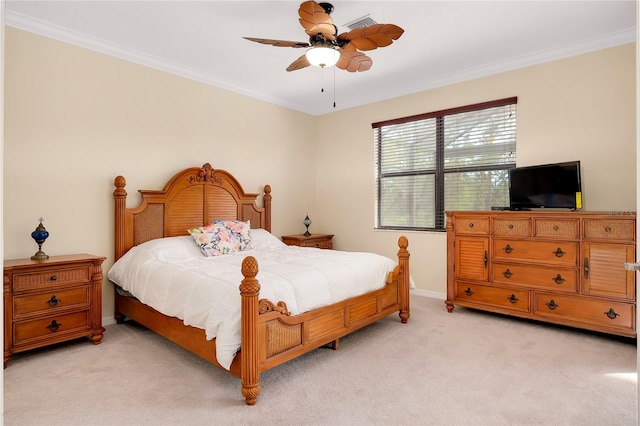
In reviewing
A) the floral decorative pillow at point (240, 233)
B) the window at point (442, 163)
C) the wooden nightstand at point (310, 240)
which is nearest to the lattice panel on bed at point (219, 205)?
the floral decorative pillow at point (240, 233)

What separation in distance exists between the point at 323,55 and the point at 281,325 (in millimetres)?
1956

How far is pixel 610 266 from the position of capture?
3111 millimetres

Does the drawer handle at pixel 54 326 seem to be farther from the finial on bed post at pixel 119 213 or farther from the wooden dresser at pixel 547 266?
the wooden dresser at pixel 547 266

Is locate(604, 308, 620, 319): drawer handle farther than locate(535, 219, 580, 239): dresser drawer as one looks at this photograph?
No

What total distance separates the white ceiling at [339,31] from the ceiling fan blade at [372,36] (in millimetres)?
383

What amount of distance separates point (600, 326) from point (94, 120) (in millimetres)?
4891

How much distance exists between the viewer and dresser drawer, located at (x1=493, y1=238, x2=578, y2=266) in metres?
3.31

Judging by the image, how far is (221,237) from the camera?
378cm

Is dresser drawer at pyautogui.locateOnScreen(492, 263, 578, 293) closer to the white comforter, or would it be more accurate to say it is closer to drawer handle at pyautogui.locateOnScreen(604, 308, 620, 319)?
drawer handle at pyautogui.locateOnScreen(604, 308, 620, 319)

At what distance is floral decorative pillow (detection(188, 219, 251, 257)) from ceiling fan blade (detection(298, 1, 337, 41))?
2124 mm

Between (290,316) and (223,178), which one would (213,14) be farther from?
(290,316)

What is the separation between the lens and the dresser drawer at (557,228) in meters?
3.27

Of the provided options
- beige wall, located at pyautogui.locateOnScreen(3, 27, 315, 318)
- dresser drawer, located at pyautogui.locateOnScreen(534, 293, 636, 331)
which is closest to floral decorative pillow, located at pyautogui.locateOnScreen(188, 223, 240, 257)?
beige wall, located at pyautogui.locateOnScreen(3, 27, 315, 318)

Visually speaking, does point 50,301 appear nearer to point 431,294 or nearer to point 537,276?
point 431,294
